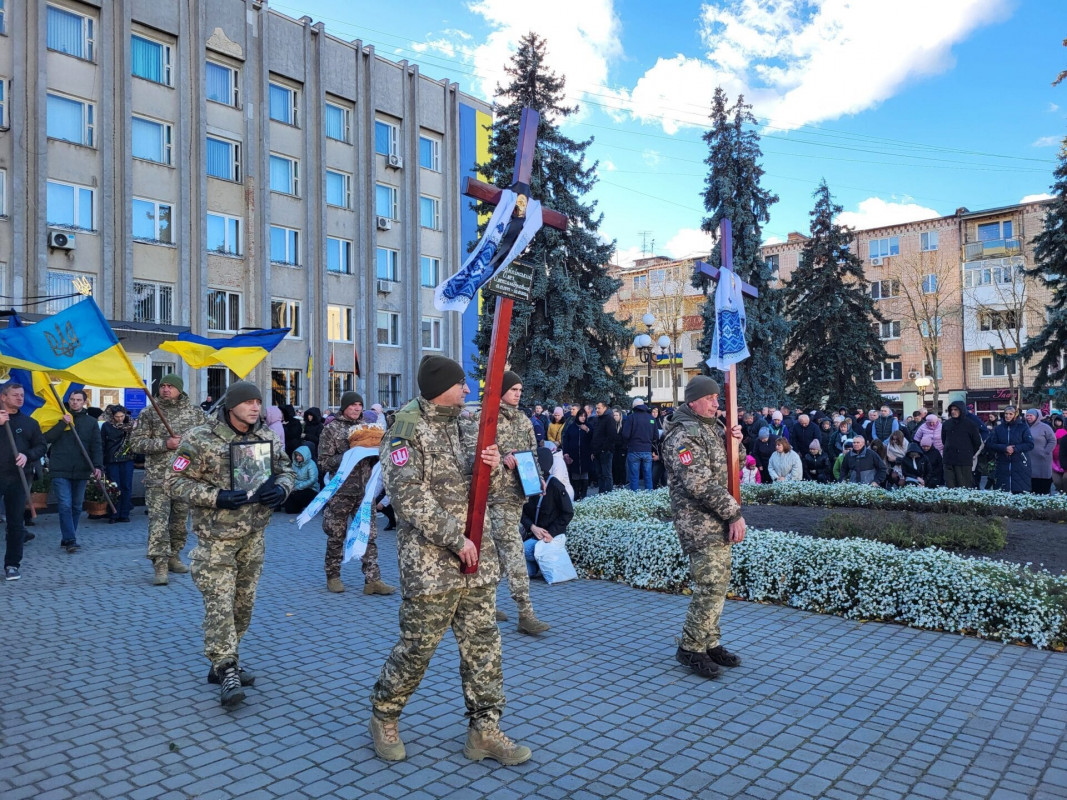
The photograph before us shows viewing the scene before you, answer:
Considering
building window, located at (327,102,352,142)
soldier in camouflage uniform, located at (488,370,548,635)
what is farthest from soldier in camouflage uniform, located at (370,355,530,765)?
building window, located at (327,102,352,142)

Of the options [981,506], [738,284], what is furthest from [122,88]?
[981,506]

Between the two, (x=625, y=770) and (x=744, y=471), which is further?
(x=744, y=471)

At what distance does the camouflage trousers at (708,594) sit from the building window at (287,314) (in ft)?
90.6

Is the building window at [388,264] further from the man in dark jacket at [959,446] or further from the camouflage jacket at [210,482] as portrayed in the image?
the camouflage jacket at [210,482]

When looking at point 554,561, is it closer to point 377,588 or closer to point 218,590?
point 377,588

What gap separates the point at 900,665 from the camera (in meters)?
5.93

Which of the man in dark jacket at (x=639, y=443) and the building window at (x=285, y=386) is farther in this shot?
the building window at (x=285, y=386)

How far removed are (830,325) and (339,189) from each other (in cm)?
2212

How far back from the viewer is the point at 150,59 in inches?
1087

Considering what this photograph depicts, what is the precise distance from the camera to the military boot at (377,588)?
27.1 feet

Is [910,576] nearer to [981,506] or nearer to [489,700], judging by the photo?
[489,700]

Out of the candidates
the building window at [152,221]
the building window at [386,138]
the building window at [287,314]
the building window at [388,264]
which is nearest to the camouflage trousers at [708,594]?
the building window at [152,221]

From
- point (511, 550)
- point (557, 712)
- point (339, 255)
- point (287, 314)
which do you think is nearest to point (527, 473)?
point (511, 550)

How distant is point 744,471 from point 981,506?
4.51 meters
